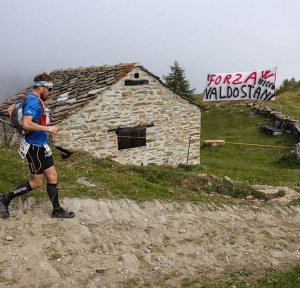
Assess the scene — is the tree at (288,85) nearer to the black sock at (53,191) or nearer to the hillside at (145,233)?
the hillside at (145,233)

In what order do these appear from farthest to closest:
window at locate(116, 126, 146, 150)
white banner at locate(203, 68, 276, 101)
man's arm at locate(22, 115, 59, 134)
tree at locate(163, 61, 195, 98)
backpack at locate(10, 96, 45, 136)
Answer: tree at locate(163, 61, 195, 98)
white banner at locate(203, 68, 276, 101)
window at locate(116, 126, 146, 150)
backpack at locate(10, 96, 45, 136)
man's arm at locate(22, 115, 59, 134)

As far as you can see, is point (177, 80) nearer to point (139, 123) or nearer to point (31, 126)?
point (139, 123)

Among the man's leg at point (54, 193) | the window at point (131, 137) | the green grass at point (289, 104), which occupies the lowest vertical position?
the green grass at point (289, 104)

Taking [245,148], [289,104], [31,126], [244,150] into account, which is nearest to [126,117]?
[244,150]

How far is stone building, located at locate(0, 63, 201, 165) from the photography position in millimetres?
15938

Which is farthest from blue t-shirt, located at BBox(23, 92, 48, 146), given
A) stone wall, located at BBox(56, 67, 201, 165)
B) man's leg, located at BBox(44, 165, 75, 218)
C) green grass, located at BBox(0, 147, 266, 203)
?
stone wall, located at BBox(56, 67, 201, 165)

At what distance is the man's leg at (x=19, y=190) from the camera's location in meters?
6.73

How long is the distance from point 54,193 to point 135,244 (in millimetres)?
1618

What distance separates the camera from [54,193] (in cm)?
696

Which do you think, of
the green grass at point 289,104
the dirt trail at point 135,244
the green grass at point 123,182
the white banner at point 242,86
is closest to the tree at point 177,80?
the green grass at point 289,104

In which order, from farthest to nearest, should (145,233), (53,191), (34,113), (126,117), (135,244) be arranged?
(126,117) < (145,233) < (53,191) < (135,244) < (34,113)

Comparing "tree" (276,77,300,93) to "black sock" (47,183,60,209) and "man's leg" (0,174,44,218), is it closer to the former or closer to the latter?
"black sock" (47,183,60,209)

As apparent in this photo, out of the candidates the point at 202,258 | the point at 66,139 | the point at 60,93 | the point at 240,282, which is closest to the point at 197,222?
the point at 202,258

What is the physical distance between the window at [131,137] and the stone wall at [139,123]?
17 centimetres
